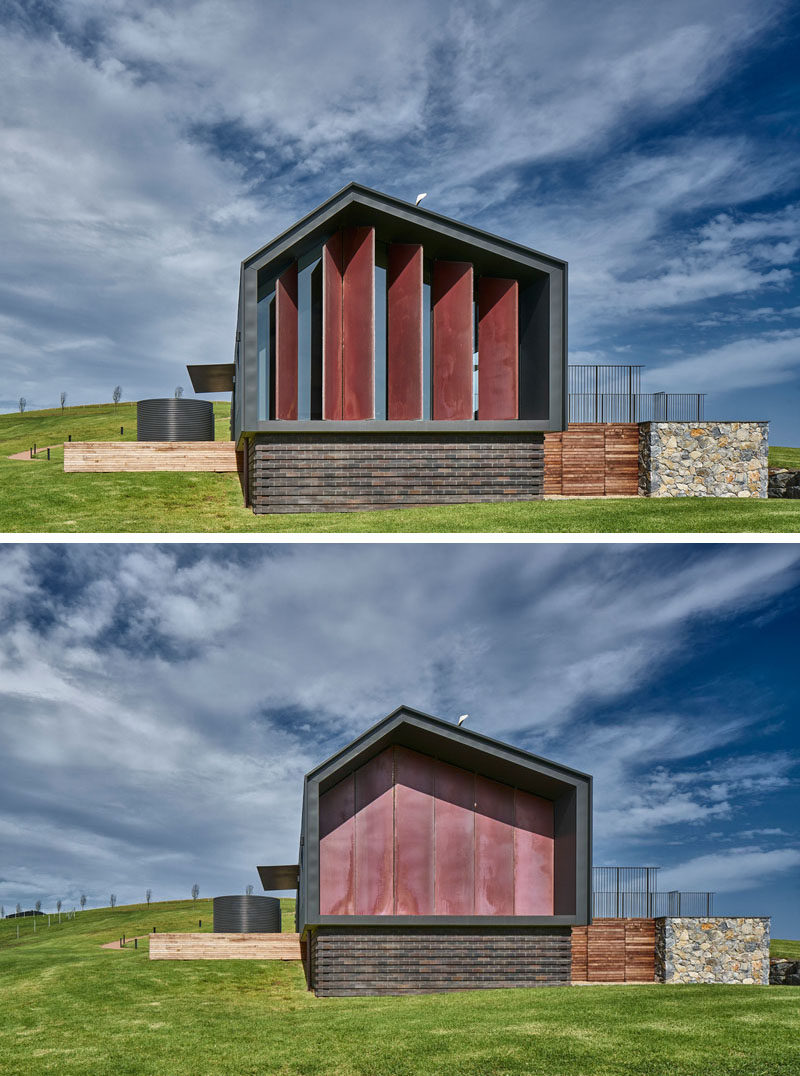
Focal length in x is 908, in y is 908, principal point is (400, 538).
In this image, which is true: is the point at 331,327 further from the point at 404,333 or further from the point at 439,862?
the point at 439,862

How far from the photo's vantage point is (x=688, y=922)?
89.2 feet

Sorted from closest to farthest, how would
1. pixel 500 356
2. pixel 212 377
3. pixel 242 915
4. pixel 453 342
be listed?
pixel 453 342, pixel 500 356, pixel 242 915, pixel 212 377

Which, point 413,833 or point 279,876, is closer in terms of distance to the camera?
point 413,833

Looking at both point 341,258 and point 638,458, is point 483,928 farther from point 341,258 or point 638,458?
point 638,458

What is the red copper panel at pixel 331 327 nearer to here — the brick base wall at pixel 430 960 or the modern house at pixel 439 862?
the modern house at pixel 439 862

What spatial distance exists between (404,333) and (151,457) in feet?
28.5

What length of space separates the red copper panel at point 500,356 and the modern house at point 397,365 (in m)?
0.03

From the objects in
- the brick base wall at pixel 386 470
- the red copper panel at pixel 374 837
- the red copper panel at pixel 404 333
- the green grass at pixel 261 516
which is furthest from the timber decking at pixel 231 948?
the red copper panel at pixel 404 333

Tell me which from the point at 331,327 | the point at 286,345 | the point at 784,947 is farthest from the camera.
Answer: the point at 784,947

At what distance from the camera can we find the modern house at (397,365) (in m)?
19.1

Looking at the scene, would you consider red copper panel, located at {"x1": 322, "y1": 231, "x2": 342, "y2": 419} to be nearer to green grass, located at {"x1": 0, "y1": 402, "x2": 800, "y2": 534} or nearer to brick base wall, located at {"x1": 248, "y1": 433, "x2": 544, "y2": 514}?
brick base wall, located at {"x1": 248, "y1": 433, "x2": 544, "y2": 514}

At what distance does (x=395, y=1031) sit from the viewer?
10789 millimetres

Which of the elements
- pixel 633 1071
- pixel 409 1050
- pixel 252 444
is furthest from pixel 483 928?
pixel 252 444

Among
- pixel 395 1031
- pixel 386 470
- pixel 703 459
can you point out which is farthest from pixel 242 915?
pixel 703 459
